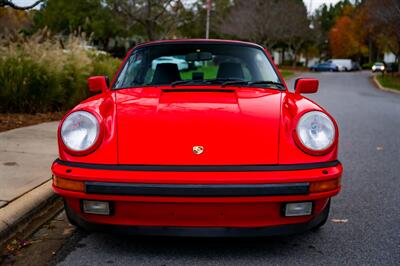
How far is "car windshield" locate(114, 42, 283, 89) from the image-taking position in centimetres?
406

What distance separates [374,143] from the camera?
7750 mm

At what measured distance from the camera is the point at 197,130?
2986mm

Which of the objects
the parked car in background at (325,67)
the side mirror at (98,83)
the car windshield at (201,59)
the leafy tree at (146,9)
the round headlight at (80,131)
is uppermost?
the leafy tree at (146,9)

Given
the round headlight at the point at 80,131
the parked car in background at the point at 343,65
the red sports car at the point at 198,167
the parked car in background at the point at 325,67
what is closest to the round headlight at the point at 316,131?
the red sports car at the point at 198,167

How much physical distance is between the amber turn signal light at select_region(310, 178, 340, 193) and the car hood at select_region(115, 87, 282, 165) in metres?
0.26

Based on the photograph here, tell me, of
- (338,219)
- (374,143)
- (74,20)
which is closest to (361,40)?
(74,20)

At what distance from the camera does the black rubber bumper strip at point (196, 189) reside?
2729 mm

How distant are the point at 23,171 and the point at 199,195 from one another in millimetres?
2653

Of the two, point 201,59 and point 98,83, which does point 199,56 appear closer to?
point 201,59

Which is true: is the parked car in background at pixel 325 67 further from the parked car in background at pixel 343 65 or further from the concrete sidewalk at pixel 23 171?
the concrete sidewalk at pixel 23 171

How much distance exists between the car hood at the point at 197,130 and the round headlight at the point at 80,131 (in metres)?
0.16

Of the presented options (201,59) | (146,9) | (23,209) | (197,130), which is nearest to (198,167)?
(197,130)

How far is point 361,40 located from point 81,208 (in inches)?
2650

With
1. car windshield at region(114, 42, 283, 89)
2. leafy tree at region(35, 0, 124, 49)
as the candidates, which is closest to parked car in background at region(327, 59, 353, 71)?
leafy tree at region(35, 0, 124, 49)
